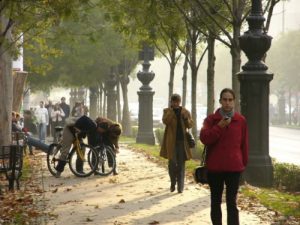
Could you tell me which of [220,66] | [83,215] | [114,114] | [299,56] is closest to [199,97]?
[220,66]

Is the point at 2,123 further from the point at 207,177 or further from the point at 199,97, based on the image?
the point at 199,97

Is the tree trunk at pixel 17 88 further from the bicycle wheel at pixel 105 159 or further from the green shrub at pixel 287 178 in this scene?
the green shrub at pixel 287 178

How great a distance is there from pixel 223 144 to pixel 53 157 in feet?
28.1

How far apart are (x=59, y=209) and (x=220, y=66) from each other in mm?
81566

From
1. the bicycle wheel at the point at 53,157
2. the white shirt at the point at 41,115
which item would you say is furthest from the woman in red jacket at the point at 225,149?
the white shirt at the point at 41,115

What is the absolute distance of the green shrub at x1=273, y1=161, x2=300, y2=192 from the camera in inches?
518

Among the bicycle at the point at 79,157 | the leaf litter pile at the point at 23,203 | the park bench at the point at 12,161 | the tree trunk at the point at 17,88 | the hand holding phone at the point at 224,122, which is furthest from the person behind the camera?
the tree trunk at the point at 17,88

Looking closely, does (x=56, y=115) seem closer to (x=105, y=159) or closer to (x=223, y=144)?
(x=105, y=159)

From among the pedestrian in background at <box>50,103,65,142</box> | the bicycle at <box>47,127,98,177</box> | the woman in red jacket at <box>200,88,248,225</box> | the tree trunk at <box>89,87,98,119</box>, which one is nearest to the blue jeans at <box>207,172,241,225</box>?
the woman in red jacket at <box>200,88,248,225</box>

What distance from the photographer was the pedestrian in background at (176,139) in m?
11.6

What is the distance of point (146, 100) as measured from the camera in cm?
2692

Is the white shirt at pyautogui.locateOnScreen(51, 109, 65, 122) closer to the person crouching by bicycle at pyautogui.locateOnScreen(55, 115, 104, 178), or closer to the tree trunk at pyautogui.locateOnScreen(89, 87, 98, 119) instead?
the person crouching by bicycle at pyautogui.locateOnScreen(55, 115, 104, 178)

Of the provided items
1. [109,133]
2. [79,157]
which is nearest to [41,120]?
[109,133]

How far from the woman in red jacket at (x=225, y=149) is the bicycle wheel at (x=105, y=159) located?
7765mm
